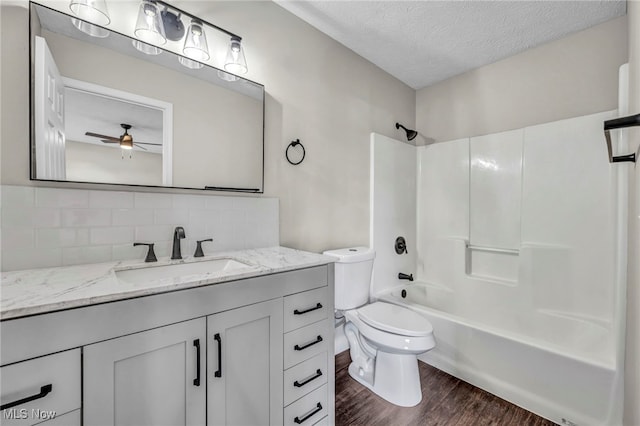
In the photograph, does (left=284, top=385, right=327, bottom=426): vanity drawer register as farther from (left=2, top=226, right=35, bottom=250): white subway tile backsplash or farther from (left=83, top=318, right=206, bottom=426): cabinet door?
(left=2, top=226, right=35, bottom=250): white subway tile backsplash

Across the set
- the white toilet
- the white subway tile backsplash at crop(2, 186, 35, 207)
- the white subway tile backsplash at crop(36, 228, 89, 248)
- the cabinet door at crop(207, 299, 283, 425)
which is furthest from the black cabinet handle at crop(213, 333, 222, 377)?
the white toilet

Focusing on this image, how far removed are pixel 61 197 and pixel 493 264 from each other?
2.92 metres

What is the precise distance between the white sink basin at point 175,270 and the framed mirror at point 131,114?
40cm

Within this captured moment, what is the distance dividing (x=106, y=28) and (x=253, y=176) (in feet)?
2.99

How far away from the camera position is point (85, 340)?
73 cm

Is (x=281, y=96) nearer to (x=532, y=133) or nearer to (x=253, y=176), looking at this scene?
(x=253, y=176)

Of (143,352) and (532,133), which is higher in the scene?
(532,133)

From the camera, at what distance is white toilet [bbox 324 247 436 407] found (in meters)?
1.59

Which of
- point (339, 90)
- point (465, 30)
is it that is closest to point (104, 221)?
point (339, 90)

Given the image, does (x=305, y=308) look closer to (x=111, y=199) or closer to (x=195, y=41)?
(x=111, y=199)

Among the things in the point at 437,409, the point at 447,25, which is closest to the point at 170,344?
the point at 437,409

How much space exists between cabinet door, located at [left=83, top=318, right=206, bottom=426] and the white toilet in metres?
1.07

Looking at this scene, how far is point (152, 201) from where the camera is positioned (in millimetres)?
1297

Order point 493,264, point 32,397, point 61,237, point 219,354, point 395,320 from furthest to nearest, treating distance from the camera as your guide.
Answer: point 493,264, point 395,320, point 61,237, point 219,354, point 32,397
